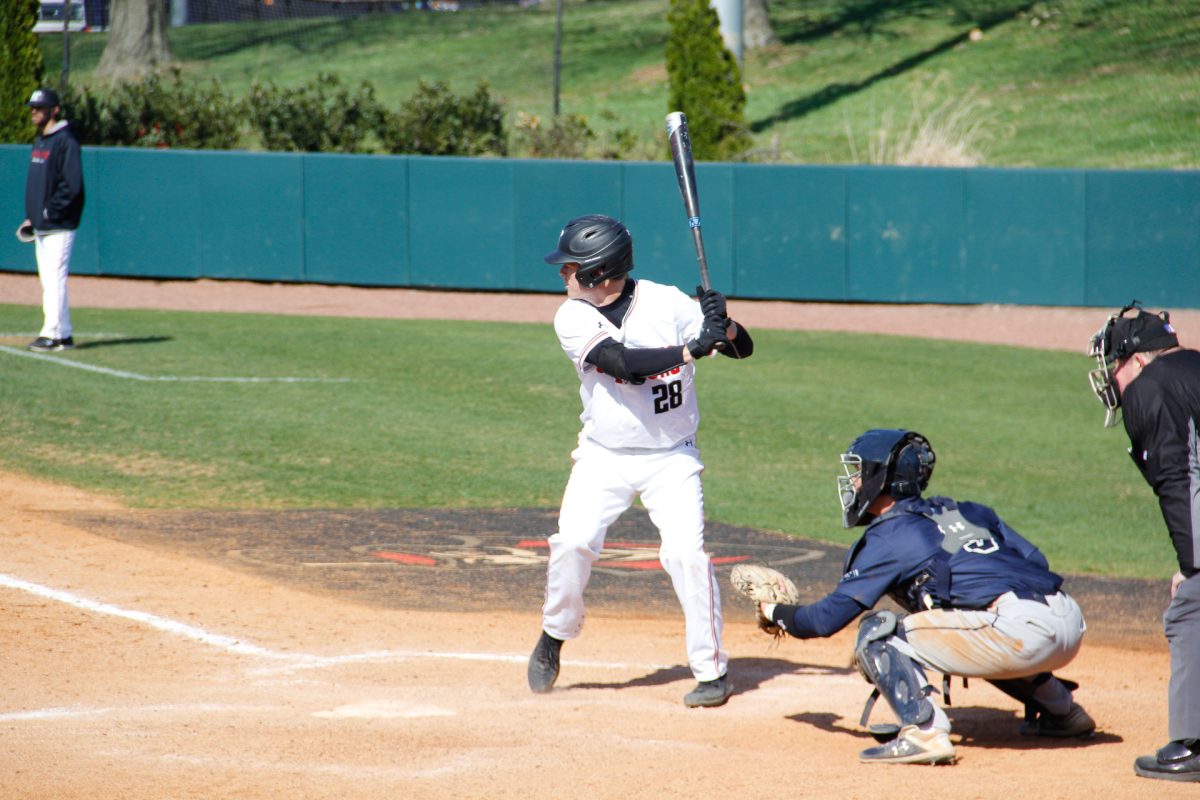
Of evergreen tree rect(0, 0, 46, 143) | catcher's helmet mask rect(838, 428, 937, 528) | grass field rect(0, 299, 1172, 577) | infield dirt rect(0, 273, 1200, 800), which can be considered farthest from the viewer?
evergreen tree rect(0, 0, 46, 143)

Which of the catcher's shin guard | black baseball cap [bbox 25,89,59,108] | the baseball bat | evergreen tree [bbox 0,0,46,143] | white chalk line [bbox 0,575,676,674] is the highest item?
evergreen tree [bbox 0,0,46,143]

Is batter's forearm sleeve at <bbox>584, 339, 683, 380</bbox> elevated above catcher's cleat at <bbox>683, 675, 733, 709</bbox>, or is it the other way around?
batter's forearm sleeve at <bbox>584, 339, 683, 380</bbox>

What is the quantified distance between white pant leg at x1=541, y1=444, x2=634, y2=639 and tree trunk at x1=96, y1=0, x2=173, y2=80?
106 ft

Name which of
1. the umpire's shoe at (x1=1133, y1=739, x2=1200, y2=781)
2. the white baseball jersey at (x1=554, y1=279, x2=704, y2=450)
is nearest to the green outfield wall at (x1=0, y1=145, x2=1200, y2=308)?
the white baseball jersey at (x1=554, y1=279, x2=704, y2=450)

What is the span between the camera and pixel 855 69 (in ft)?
115

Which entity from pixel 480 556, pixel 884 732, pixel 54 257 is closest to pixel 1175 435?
pixel 884 732

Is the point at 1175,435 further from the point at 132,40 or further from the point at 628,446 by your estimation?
the point at 132,40

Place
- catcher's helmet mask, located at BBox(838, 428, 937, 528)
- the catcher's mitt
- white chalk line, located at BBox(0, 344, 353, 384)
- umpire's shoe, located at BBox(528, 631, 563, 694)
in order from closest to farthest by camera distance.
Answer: catcher's helmet mask, located at BBox(838, 428, 937, 528)
the catcher's mitt
umpire's shoe, located at BBox(528, 631, 563, 694)
white chalk line, located at BBox(0, 344, 353, 384)

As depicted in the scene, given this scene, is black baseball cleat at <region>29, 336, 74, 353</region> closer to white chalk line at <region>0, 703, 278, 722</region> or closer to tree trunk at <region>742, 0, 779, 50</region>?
white chalk line at <region>0, 703, 278, 722</region>

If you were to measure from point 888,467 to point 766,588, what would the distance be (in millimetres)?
666

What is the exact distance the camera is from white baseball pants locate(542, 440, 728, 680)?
6066mm

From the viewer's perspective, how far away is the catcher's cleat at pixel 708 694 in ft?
20.0

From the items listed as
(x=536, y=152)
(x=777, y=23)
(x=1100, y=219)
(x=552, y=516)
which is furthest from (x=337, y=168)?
(x=777, y=23)

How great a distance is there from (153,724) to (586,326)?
2369 millimetres
